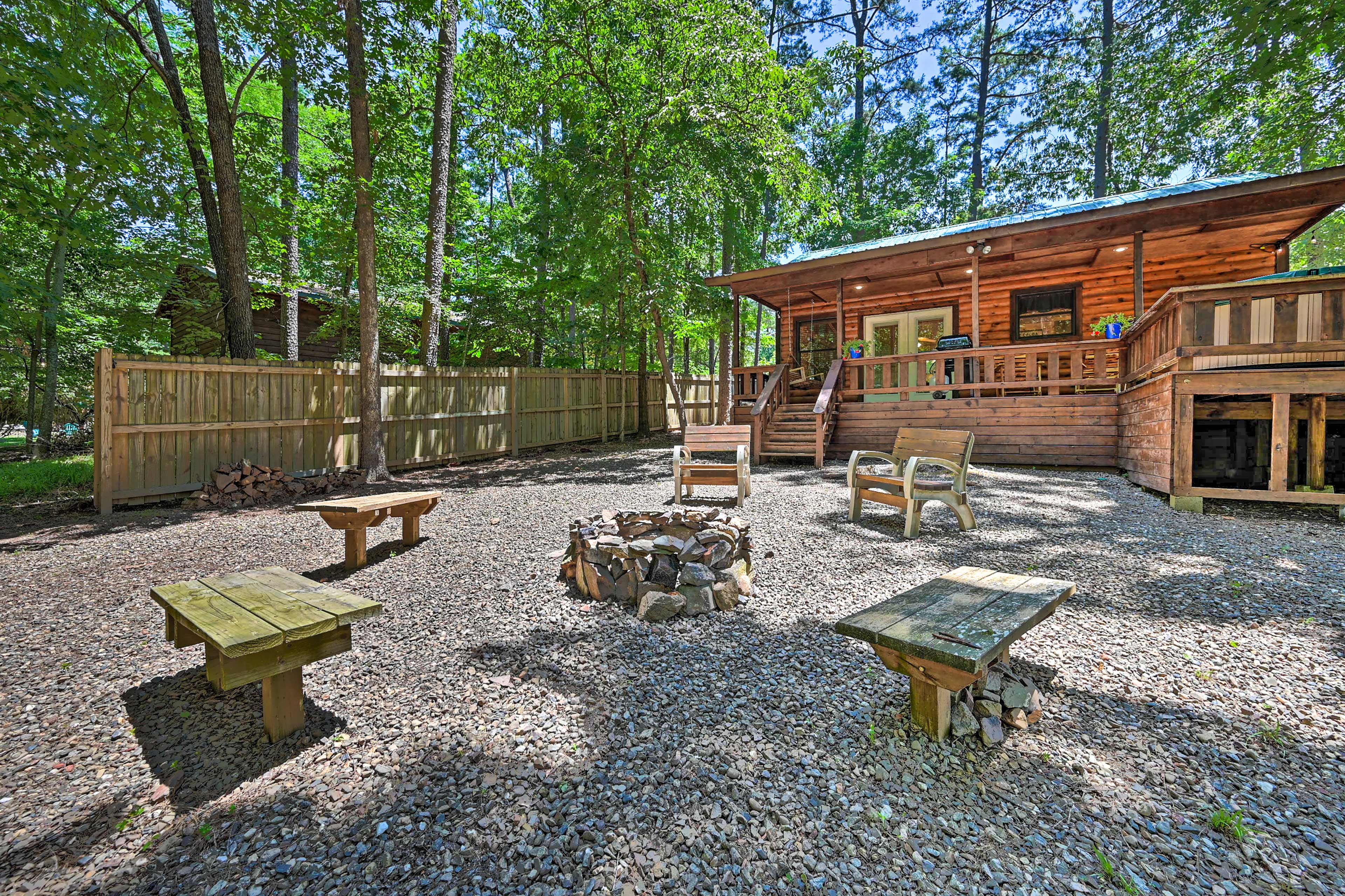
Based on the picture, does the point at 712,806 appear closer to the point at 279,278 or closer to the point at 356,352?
the point at 279,278

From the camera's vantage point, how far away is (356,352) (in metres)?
16.1

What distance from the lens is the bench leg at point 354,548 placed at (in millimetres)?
4270

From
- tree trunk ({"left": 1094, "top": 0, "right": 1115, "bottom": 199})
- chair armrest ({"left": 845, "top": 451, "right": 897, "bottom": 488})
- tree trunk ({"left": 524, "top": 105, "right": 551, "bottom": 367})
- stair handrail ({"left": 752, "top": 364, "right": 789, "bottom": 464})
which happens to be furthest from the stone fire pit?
tree trunk ({"left": 1094, "top": 0, "right": 1115, "bottom": 199})

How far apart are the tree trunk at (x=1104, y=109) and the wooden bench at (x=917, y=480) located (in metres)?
18.8

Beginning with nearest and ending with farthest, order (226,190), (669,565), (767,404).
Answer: (669,565), (226,190), (767,404)

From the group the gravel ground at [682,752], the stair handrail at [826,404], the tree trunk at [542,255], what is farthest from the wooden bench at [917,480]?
the tree trunk at [542,255]

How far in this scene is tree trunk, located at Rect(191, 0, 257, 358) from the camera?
7.84 meters

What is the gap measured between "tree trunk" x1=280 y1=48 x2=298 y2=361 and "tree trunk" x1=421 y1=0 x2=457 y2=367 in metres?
2.50

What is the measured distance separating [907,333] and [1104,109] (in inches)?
485

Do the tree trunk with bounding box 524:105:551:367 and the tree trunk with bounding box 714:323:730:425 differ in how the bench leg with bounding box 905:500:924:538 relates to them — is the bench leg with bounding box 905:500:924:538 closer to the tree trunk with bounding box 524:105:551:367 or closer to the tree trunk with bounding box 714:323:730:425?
the tree trunk with bounding box 524:105:551:367

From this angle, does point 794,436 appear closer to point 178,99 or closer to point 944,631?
point 944,631

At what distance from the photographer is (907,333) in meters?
13.0

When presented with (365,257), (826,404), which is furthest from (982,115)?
(365,257)

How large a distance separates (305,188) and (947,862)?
17.1 meters
